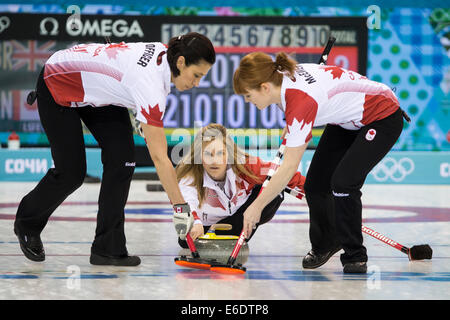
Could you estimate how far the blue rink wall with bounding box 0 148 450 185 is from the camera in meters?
9.77

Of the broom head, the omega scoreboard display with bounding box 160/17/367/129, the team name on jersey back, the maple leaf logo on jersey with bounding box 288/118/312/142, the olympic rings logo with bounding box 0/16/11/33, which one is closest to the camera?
the maple leaf logo on jersey with bounding box 288/118/312/142

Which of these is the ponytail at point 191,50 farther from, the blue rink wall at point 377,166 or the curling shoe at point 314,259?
the blue rink wall at point 377,166

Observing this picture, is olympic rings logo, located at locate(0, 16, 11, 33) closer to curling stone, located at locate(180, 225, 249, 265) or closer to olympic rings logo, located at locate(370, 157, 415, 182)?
olympic rings logo, located at locate(370, 157, 415, 182)

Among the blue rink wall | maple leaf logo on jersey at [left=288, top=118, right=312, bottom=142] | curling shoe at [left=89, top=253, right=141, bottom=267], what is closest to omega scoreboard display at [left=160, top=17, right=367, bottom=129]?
the blue rink wall

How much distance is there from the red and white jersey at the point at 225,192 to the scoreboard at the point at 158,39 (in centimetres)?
601

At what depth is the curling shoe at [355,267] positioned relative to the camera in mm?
3480

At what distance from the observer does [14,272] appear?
3.39 m

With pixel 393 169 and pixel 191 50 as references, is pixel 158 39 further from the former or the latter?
pixel 191 50

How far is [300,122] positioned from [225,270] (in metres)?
0.78

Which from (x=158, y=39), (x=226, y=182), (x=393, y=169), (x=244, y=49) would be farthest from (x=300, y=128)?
(x=158, y=39)

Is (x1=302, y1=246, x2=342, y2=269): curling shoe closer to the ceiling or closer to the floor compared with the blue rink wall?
closer to the ceiling

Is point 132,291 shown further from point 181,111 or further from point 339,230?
point 181,111

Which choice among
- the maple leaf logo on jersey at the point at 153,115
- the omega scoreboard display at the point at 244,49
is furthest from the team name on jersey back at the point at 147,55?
the omega scoreboard display at the point at 244,49
